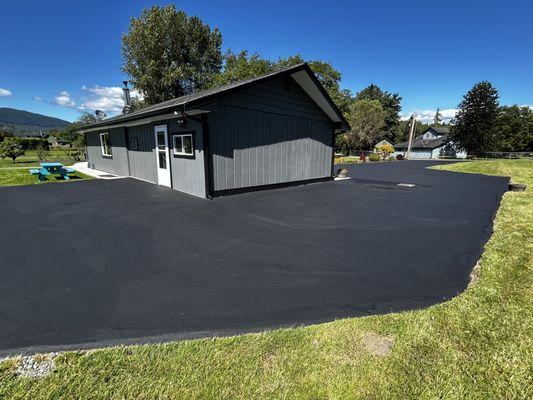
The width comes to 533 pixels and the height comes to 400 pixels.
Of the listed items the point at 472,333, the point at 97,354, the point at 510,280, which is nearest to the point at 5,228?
the point at 97,354

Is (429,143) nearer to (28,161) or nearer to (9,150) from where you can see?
(28,161)


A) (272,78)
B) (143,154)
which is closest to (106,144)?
(143,154)

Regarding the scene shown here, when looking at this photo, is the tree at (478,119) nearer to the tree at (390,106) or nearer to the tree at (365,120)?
the tree at (365,120)

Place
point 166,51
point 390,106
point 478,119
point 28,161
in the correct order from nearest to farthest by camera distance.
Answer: point 28,161 → point 166,51 → point 478,119 → point 390,106

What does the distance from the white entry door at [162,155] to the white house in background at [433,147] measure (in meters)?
44.0

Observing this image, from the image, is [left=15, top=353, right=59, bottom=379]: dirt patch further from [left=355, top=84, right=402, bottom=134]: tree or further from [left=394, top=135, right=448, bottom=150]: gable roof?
[left=355, top=84, right=402, bottom=134]: tree

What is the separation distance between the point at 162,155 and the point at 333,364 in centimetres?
928

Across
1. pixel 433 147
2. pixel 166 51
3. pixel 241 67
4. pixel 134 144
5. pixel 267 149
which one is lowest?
pixel 267 149

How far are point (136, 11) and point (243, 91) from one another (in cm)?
2507

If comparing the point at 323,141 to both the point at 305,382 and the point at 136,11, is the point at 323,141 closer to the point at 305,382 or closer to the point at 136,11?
the point at 305,382

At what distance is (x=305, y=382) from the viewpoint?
185cm

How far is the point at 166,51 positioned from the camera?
87.6 ft

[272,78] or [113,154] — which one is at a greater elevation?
[272,78]

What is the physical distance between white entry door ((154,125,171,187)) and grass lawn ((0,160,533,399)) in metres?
8.07
